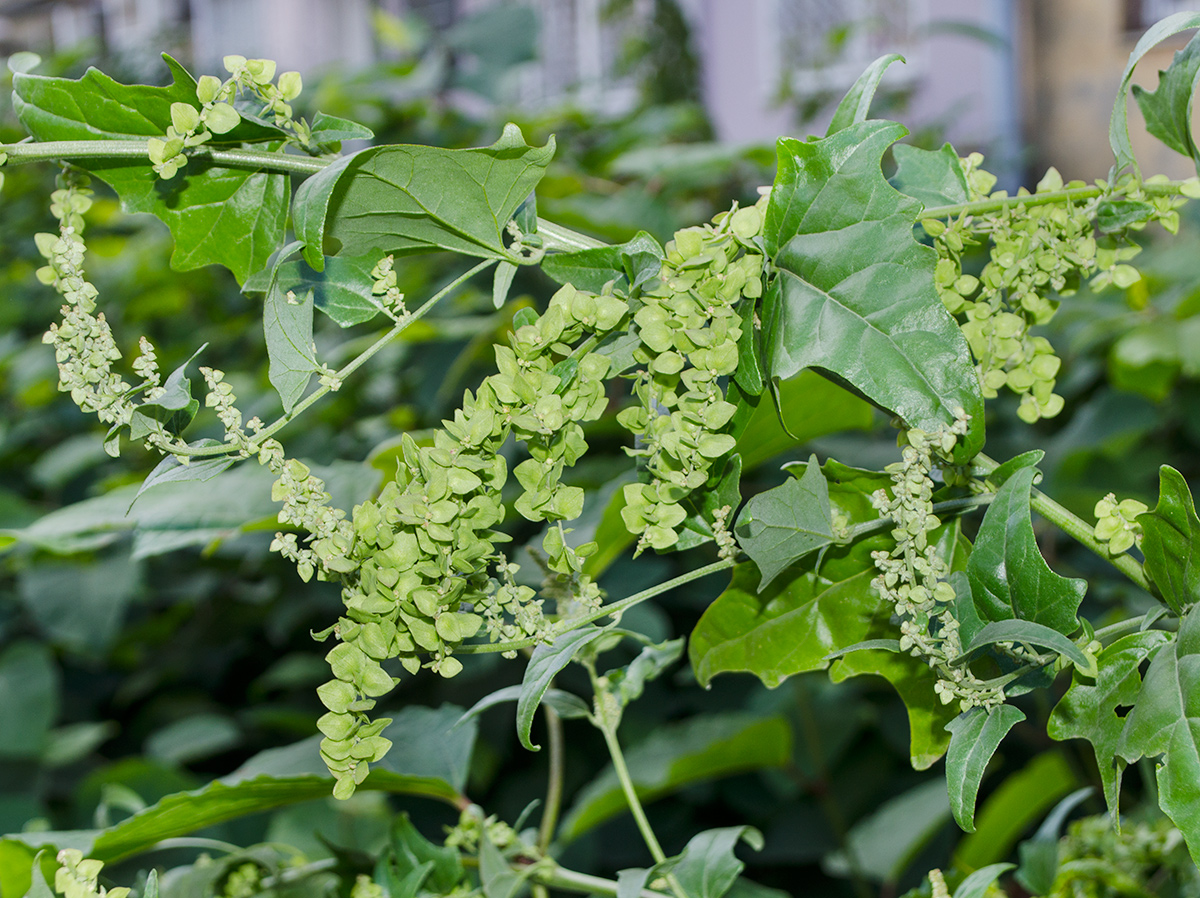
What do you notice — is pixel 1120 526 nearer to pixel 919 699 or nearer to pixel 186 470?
pixel 919 699

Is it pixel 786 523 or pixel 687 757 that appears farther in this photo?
pixel 687 757

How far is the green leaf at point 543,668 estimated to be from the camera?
32 cm

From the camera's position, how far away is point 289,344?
0.33 m

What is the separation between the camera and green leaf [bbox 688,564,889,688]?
0.38 m

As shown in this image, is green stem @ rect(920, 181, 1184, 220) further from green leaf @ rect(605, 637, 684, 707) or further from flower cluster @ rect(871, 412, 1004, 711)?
green leaf @ rect(605, 637, 684, 707)

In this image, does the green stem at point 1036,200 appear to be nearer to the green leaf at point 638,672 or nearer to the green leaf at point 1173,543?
the green leaf at point 1173,543

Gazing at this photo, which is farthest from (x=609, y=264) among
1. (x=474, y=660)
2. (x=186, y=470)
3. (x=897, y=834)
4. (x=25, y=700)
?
(x=25, y=700)

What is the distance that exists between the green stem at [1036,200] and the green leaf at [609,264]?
100mm

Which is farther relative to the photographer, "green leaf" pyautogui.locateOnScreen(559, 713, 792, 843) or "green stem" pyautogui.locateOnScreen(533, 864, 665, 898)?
"green leaf" pyautogui.locateOnScreen(559, 713, 792, 843)

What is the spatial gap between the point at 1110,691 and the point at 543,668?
18 cm

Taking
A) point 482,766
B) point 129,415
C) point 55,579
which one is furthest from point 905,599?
point 55,579

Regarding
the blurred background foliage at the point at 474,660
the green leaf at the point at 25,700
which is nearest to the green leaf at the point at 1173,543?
the blurred background foliage at the point at 474,660

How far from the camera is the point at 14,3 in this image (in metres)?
6.42

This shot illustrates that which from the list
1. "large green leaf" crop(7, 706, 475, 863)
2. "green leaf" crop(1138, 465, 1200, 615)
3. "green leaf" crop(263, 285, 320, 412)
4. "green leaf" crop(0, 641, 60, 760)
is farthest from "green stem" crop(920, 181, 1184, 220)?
"green leaf" crop(0, 641, 60, 760)
